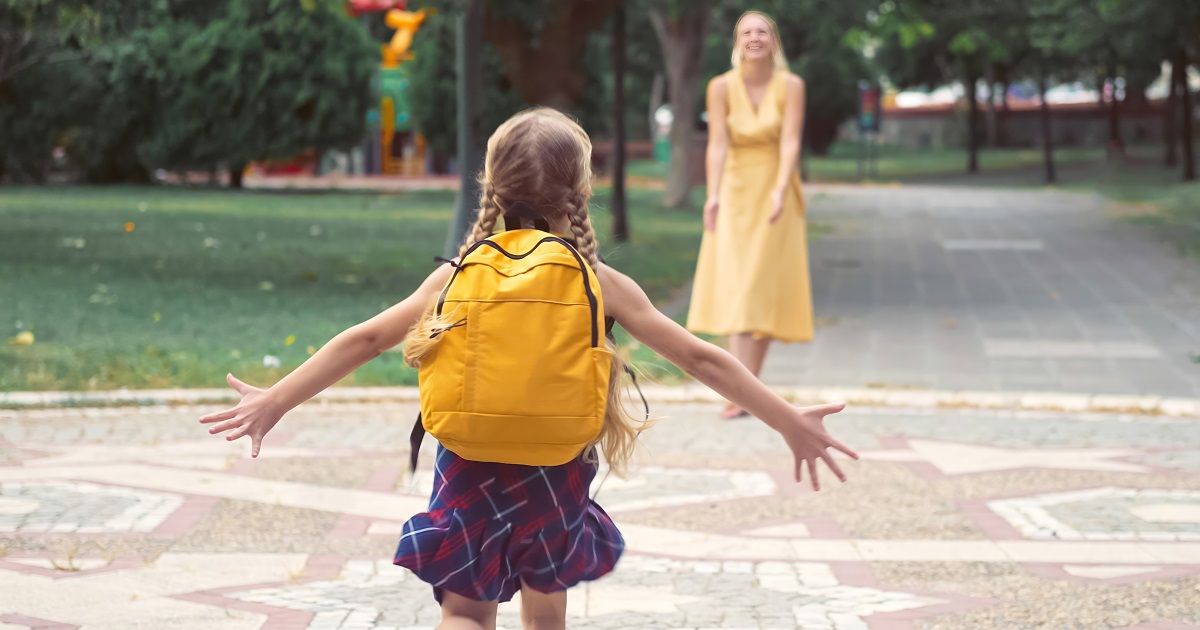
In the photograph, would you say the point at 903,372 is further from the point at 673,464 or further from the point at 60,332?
the point at 60,332

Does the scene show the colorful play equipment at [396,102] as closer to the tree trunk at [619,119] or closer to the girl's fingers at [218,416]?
the tree trunk at [619,119]

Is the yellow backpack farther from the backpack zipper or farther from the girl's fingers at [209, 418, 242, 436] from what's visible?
the girl's fingers at [209, 418, 242, 436]

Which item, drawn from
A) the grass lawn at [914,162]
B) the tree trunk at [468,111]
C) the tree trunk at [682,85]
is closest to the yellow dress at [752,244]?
the tree trunk at [468,111]

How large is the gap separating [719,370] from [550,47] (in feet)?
50.5

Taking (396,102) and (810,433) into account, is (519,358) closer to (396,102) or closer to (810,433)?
(810,433)

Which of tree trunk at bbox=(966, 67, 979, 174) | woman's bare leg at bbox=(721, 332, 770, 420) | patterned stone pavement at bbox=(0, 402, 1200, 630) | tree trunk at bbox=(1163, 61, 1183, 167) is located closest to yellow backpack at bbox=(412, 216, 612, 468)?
patterned stone pavement at bbox=(0, 402, 1200, 630)

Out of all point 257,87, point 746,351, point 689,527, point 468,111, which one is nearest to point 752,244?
point 746,351

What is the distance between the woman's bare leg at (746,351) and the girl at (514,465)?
5034 mm

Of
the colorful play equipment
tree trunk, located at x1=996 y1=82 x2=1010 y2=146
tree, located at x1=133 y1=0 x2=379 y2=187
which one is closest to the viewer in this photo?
tree, located at x1=133 y1=0 x2=379 y2=187

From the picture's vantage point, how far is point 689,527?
596 centimetres

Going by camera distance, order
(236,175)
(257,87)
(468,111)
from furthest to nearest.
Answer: (236,175) < (257,87) < (468,111)

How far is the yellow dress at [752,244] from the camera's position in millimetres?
8320

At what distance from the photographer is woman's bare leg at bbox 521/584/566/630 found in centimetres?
331

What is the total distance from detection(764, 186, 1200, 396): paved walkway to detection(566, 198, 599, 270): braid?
21.9 ft
